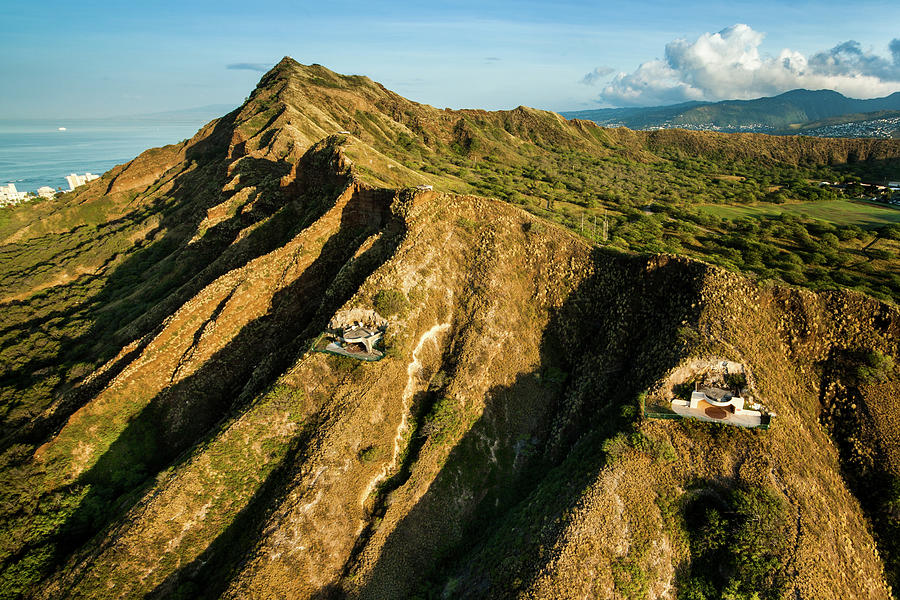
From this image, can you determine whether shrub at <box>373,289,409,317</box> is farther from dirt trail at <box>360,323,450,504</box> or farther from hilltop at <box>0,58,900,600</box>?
dirt trail at <box>360,323,450,504</box>

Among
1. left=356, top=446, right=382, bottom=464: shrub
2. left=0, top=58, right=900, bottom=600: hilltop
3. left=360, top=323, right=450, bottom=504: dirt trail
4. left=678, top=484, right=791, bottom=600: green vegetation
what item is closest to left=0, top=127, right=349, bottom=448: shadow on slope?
left=0, top=58, right=900, bottom=600: hilltop

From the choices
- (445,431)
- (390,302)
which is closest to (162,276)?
(390,302)

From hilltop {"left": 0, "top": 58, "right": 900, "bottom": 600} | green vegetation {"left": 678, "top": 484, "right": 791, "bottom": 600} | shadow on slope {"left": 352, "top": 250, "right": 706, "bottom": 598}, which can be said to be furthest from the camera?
shadow on slope {"left": 352, "top": 250, "right": 706, "bottom": 598}

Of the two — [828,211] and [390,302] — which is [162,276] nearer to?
[390,302]

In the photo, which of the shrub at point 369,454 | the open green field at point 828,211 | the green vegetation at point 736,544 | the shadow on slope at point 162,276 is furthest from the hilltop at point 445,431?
the open green field at point 828,211

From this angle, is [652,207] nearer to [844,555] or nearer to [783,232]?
[783,232]

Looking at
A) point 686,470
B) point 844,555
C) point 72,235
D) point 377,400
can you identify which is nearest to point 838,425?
point 844,555
